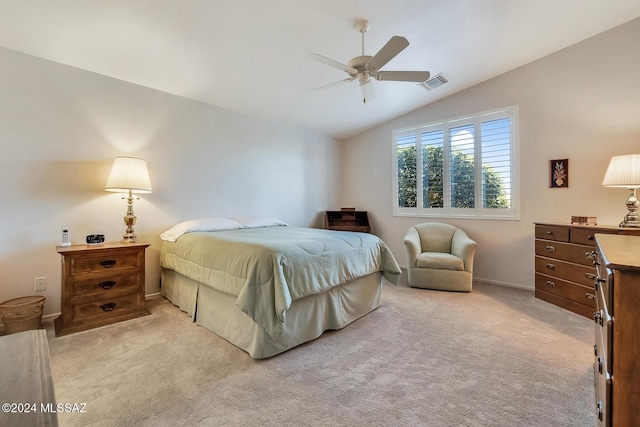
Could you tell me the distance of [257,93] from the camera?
12.2 ft

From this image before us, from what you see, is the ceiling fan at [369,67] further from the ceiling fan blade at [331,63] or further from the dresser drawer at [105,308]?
the dresser drawer at [105,308]

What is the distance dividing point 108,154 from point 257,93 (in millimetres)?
1859

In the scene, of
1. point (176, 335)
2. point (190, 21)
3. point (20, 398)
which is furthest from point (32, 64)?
point (20, 398)

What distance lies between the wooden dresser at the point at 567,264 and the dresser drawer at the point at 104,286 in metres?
4.43

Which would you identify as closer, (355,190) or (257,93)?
(257,93)

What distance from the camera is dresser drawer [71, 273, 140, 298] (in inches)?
99.0

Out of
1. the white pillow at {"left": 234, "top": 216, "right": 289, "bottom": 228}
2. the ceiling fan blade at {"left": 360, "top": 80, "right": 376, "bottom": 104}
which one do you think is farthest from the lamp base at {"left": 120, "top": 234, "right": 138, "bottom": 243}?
the ceiling fan blade at {"left": 360, "top": 80, "right": 376, "bottom": 104}

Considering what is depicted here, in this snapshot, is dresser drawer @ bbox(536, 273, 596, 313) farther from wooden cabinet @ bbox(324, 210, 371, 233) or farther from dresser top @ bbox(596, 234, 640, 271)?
wooden cabinet @ bbox(324, 210, 371, 233)

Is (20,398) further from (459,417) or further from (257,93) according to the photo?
(257,93)

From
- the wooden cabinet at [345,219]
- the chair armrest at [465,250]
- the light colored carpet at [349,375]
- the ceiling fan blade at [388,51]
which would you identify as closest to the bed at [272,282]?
the light colored carpet at [349,375]

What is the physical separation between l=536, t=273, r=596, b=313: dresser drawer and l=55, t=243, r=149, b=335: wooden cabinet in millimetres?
4421

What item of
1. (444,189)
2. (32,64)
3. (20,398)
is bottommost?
(20,398)

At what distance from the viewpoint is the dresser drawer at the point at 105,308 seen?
2.52 m

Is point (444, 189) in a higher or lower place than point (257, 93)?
lower
